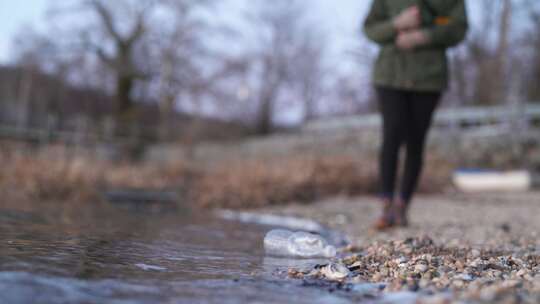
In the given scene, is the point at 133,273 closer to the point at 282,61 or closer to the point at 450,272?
the point at 450,272

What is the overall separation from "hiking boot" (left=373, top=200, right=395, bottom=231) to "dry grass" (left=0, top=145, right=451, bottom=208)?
2527 millimetres

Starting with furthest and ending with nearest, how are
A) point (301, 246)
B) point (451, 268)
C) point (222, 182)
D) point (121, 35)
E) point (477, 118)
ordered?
point (121, 35)
point (477, 118)
point (222, 182)
point (301, 246)
point (451, 268)

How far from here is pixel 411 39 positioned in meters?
2.83

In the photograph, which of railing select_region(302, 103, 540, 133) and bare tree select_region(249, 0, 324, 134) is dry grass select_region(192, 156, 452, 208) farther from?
bare tree select_region(249, 0, 324, 134)

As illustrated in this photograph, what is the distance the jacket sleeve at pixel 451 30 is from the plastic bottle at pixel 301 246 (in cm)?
155

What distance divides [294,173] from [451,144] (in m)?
5.54

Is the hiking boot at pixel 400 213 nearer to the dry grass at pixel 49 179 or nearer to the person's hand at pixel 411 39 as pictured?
the person's hand at pixel 411 39

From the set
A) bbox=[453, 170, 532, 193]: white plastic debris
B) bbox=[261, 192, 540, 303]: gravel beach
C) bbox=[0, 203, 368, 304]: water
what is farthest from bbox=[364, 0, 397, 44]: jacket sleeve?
bbox=[453, 170, 532, 193]: white plastic debris

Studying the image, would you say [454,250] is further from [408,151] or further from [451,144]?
[451,144]

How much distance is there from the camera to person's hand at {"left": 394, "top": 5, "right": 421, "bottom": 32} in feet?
9.14

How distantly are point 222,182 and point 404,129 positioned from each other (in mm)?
3035

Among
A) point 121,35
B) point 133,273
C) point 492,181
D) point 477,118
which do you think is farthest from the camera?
point 121,35

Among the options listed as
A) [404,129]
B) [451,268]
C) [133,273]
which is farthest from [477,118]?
[133,273]

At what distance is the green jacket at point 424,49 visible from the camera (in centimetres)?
282
